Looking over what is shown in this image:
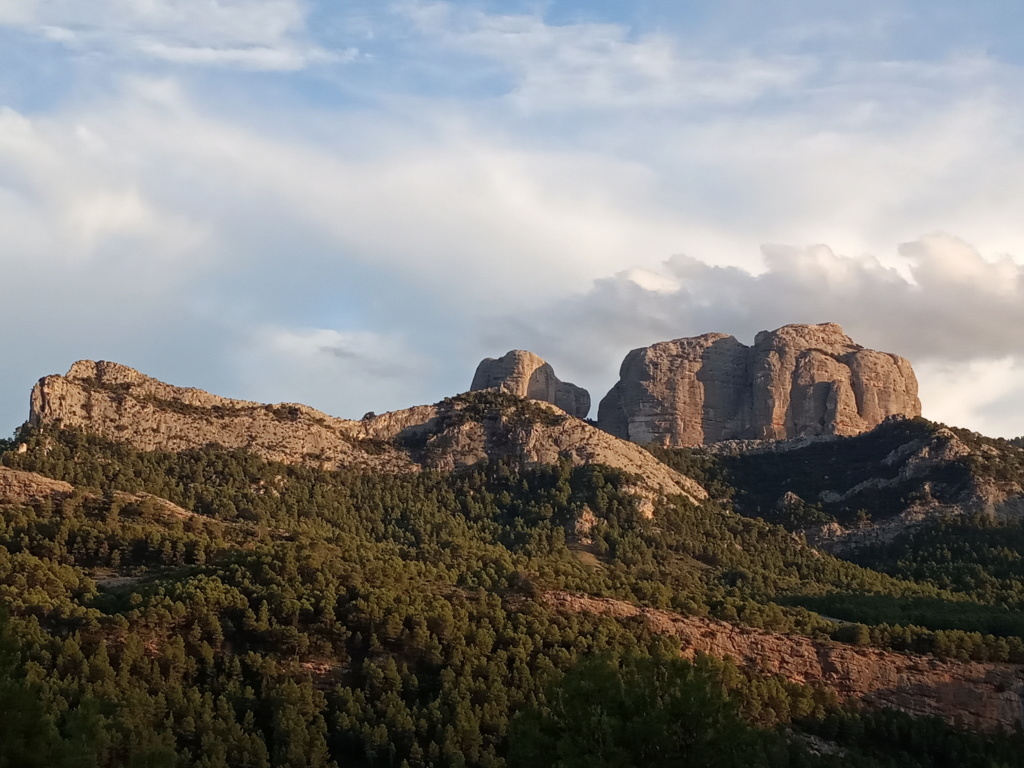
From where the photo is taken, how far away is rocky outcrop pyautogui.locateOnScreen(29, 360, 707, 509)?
4958 inches

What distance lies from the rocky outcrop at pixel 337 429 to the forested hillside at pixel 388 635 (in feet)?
17.4

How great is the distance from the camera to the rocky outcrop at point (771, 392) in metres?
187

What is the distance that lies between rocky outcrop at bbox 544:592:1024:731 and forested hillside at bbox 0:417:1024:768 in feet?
5.07

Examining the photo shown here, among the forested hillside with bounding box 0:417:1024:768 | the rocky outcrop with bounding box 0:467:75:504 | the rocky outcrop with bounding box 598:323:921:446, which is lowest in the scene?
the forested hillside with bounding box 0:417:1024:768

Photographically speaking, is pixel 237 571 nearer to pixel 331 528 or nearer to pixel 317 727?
→ pixel 317 727

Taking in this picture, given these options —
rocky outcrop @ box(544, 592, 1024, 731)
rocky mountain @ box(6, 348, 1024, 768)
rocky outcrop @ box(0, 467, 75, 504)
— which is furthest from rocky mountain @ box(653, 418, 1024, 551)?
rocky outcrop @ box(0, 467, 75, 504)

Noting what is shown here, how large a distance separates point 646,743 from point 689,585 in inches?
2232

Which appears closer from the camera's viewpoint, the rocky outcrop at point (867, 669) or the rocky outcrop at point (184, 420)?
the rocky outcrop at point (867, 669)

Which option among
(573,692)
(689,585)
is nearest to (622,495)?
(689,585)

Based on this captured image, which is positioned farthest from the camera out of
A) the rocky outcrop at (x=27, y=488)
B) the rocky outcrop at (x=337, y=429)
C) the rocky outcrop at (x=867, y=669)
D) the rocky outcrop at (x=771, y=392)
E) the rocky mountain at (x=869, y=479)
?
the rocky outcrop at (x=771, y=392)

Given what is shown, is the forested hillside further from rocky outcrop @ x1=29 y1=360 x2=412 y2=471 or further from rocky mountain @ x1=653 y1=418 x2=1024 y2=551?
rocky mountain @ x1=653 y1=418 x2=1024 y2=551

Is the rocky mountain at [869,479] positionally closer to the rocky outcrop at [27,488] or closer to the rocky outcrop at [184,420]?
the rocky outcrop at [184,420]

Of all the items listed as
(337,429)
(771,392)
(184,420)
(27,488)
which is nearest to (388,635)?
(27,488)

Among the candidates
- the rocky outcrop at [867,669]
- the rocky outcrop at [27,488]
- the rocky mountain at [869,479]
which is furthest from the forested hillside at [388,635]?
the rocky mountain at [869,479]
